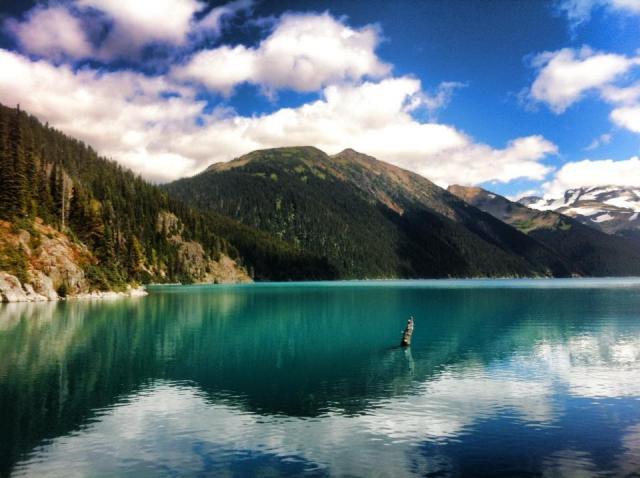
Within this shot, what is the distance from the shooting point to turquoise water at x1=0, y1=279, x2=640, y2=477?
23.3 meters

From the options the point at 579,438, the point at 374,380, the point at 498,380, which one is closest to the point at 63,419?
the point at 374,380

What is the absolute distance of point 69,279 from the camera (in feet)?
415

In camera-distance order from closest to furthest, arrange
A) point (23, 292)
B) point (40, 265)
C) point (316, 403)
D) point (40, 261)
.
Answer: point (316, 403) → point (23, 292) → point (40, 261) → point (40, 265)

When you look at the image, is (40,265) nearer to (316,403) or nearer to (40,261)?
(40,261)

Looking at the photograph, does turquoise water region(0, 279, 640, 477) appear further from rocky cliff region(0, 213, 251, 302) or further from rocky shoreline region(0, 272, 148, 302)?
rocky cliff region(0, 213, 251, 302)

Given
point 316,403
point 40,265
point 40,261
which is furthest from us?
point 40,265

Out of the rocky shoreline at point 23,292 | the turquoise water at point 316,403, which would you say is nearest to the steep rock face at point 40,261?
the rocky shoreline at point 23,292

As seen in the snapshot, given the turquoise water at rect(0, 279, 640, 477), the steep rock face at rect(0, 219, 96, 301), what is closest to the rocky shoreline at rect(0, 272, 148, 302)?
the steep rock face at rect(0, 219, 96, 301)

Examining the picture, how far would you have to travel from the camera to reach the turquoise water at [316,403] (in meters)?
23.3

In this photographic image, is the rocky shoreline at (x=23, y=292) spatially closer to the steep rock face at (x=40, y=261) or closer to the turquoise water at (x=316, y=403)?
the steep rock face at (x=40, y=261)

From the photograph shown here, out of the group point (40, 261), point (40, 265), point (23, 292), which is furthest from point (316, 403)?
point (40, 265)

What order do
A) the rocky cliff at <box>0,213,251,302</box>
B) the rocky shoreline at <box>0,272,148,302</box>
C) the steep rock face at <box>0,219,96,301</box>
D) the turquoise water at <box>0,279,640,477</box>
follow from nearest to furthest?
the turquoise water at <box>0,279,640,477</box> → the rocky shoreline at <box>0,272,148,302</box> → the rocky cliff at <box>0,213,251,302</box> → the steep rock face at <box>0,219,96,301</box>

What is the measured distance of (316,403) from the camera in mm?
33281

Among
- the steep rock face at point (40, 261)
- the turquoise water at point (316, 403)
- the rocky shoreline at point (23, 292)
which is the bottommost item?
the turquoise water at point (316, 403)
